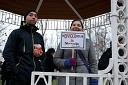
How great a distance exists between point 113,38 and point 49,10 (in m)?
5.17

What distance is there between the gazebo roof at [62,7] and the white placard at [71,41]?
455 cm

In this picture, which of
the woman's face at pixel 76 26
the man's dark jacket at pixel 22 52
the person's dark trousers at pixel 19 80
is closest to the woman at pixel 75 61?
the woman's face at pixel 76 26

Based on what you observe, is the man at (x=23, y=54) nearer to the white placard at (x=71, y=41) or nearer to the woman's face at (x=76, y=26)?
the white placard at (x=71, y=41)

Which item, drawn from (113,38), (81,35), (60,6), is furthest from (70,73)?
(60,6)

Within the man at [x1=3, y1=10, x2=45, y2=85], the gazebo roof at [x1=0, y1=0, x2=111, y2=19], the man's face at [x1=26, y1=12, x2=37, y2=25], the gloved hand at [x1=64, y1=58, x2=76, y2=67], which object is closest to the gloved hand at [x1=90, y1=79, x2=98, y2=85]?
the gloved hand at [x1=64, y1=58, x2=76, y2=67]

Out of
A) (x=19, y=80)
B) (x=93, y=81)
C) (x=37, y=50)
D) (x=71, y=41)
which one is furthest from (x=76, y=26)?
(x=19, y=80)

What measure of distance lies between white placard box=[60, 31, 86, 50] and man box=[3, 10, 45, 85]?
1.42 ft

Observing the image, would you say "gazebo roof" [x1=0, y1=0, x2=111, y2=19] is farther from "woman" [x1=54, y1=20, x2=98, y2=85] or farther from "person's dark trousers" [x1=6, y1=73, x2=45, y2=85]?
"person's dark trousers" [x1=6, y1=73, x2=45, y2=85]

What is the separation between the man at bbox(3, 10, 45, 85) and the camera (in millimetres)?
3829

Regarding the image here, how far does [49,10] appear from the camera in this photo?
30.8 ft

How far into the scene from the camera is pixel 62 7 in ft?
29.9

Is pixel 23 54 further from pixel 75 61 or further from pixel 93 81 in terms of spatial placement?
pixel 93 81

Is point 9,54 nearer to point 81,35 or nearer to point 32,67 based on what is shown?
point 32,67

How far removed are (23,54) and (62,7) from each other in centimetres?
539
